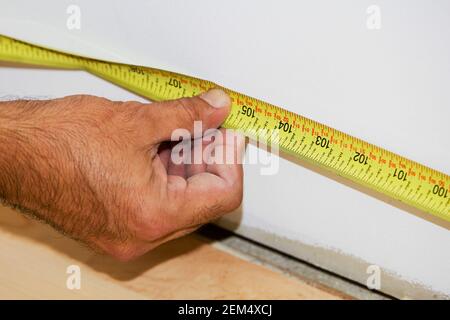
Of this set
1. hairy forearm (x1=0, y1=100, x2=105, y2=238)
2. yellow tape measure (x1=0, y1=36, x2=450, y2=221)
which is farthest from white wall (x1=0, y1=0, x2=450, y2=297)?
hairy forearm (x1=0, y1=100, x2=105, y2=238)

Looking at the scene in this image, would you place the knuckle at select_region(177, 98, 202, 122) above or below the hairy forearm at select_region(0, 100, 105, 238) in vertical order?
above

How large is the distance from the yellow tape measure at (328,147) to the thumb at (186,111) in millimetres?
39

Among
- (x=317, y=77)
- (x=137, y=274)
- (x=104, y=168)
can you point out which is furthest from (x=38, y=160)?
(x=317, y=77)

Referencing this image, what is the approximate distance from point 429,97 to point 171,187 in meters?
0.53

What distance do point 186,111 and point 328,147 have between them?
0.29m

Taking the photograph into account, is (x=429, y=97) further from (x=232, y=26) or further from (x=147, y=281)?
(x=147, y=281)

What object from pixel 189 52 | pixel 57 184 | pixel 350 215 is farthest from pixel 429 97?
pixel 57 184

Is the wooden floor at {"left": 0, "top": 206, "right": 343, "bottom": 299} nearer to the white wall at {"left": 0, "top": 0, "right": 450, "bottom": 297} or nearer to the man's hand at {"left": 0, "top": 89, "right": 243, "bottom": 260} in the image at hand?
the white wall at {"left": 0, "top": 0, "right": 450, "bottom": 297}

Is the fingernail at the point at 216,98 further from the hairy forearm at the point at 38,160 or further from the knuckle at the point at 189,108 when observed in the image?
the hairy forearm at the point at 38,160

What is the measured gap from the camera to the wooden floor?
4.47 feet

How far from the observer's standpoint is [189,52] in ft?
3.73

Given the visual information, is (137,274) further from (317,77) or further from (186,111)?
(317,77)

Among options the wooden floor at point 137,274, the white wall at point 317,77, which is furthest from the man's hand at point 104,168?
the wooden floor at point 137,274

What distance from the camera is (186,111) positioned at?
41.0 inches
